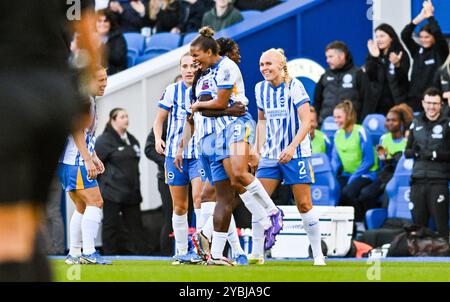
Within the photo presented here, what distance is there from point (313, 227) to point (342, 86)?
15.1 feet

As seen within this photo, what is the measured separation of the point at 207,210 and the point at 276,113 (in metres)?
1.23

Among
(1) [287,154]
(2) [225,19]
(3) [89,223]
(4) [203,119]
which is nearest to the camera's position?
A: (4) [203,119]

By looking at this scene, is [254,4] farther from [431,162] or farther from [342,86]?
[431,162]

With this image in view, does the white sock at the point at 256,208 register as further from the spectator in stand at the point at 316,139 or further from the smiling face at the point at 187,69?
the spectator in stand at the point at 316,139

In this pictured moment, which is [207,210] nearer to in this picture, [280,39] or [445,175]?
[445,175]

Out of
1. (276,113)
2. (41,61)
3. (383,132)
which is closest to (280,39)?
(383,132)

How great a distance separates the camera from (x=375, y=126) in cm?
1595

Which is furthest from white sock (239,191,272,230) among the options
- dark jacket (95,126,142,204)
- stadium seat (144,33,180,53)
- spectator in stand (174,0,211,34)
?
spectator in stand (174,0,211,34)

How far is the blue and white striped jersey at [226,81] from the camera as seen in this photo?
11.0 metres

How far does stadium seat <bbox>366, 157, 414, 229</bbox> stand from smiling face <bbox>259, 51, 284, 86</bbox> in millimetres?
3606

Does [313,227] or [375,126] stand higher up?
[375,126]

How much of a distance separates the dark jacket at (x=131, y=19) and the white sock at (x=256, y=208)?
945cm

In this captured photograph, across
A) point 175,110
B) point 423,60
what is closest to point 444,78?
point 423,60
